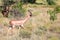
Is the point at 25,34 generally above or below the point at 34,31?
above

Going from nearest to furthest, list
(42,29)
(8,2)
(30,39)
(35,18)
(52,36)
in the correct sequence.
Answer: (30,39) → (52,36) → (42,29) → (35,18) → (8,2)

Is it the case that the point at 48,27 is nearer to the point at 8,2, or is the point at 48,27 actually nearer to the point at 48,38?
the point at 48,38

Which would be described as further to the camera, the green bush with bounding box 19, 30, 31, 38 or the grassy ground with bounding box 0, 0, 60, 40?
the green bush with bounding box 19, 30, 31, 38

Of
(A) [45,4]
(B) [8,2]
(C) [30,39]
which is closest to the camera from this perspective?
(C) [30,39]

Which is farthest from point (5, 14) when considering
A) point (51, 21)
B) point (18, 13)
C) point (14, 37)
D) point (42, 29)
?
point (14, 37)

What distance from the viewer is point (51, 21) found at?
14836mm

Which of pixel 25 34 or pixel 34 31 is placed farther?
pixel 34 31

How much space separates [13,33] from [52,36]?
81.5 inches

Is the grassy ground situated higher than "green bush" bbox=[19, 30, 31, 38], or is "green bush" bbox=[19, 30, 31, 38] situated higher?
"green bush" bbox=[19, 30, 31, 38]

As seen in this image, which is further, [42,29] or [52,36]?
[42,29]

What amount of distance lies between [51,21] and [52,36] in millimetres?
3270

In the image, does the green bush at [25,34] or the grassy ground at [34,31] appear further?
the green bush at [25,34]

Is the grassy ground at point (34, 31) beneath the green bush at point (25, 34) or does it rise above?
beneath

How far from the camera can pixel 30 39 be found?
1091 cm
